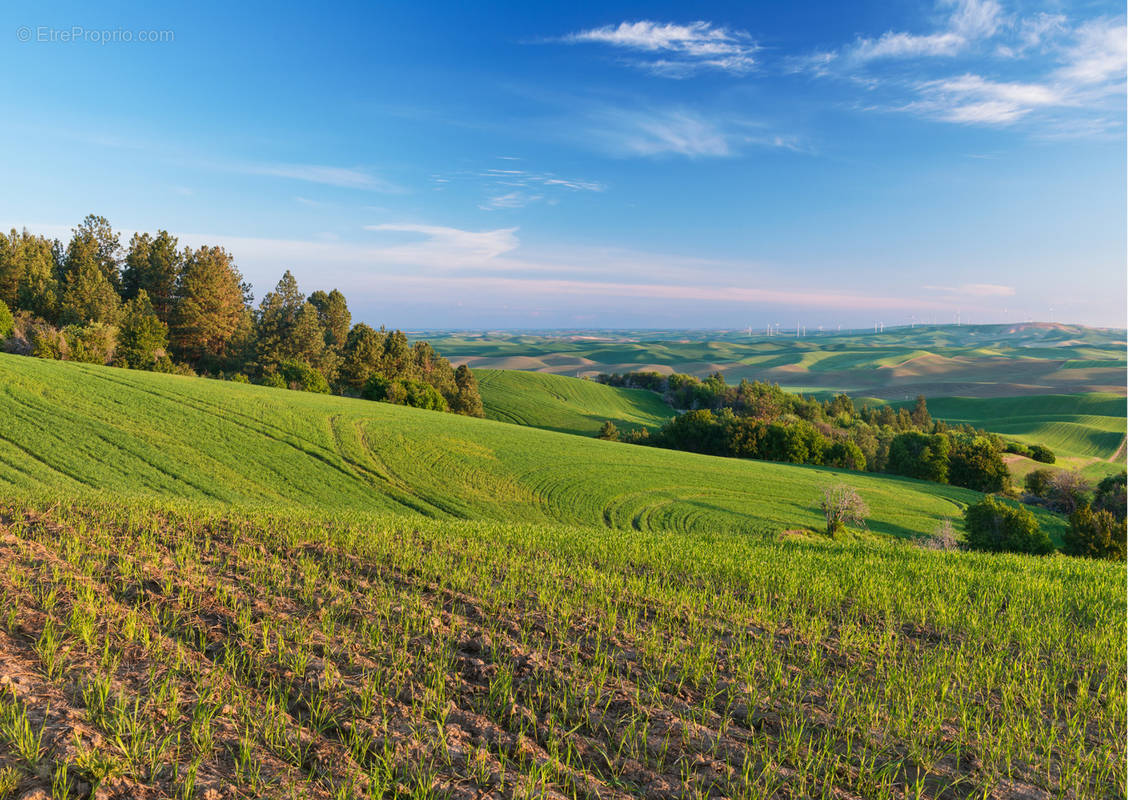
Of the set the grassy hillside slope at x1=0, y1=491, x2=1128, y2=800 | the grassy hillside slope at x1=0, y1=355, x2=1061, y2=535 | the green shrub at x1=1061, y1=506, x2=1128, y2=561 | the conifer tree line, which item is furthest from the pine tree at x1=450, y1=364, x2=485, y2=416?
the grassy hillside slope at x1=0, y1=491, x2=1128, y2=800

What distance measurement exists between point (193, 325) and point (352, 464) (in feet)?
166

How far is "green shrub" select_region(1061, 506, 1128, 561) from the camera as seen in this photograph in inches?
1373

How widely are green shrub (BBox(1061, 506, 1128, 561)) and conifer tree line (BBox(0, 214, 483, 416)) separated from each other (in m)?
61.5

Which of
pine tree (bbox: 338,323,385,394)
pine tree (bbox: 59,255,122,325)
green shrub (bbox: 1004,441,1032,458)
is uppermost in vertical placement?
pine tree (bbox: 59,255,122,325)

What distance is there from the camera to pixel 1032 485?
63.4 m

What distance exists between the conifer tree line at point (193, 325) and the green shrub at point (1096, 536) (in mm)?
61519

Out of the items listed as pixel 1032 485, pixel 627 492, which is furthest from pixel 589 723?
pixel 1032 485

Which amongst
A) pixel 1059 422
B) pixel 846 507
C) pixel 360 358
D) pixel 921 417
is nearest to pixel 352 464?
pixel 846 507

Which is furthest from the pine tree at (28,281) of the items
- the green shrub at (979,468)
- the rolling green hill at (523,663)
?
the green shrub at (979,468)

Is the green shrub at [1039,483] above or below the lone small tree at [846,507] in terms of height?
below

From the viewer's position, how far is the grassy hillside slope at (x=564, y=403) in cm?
9319

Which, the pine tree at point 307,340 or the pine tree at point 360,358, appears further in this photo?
the pine tree at point 360,358

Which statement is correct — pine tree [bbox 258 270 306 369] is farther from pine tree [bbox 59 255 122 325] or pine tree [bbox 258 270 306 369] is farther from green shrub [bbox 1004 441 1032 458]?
green shrub [bbox 1004 441 1032 458]

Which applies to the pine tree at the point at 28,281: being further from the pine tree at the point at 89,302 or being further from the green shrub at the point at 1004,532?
the green shrub at the point at 1004,532
